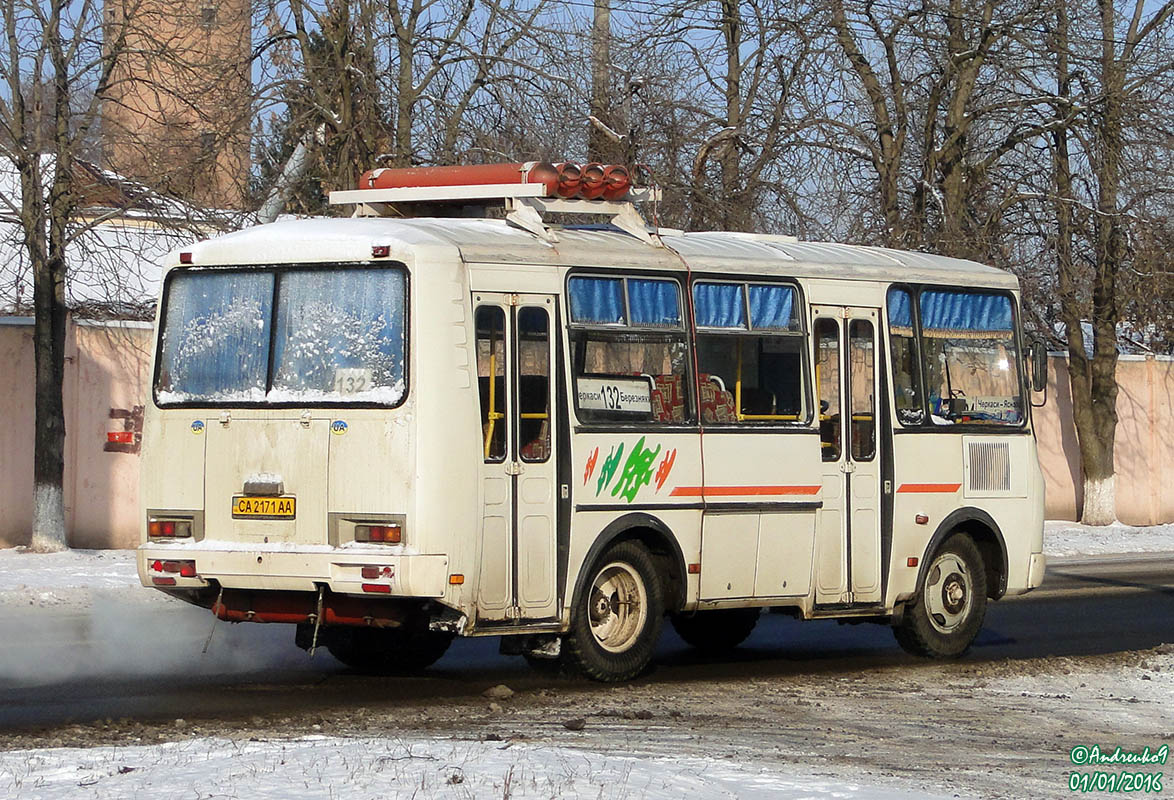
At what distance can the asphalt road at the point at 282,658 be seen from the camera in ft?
34.3

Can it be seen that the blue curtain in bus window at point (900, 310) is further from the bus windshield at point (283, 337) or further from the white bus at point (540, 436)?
the bus windshield at point (283, 337)

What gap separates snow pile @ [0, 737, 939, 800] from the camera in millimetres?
7113

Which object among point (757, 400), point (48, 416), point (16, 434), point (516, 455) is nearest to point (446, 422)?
point (516, 455)

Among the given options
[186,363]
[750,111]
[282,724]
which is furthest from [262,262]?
[750,111]

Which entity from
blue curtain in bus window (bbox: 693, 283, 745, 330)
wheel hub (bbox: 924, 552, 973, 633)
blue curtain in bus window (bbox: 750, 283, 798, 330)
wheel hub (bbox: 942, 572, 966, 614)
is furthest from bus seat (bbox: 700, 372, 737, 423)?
wheel hub (bbox: 942, 572, 966, 614)

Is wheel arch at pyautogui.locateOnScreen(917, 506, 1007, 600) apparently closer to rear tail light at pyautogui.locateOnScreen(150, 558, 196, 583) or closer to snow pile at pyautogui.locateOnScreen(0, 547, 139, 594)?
rear tail light at pyautogui.locateOnScreen(150, 558, 196, 583)

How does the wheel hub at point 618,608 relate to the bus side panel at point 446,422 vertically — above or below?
below

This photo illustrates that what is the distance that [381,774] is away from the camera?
24.4 ft

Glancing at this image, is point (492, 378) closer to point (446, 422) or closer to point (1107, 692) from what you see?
point (446, 422)

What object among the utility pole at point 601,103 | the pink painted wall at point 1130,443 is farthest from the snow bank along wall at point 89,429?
the pink painted wall at point 1130,443

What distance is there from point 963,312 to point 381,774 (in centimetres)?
803

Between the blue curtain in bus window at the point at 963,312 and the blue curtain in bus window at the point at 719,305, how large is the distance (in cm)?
202

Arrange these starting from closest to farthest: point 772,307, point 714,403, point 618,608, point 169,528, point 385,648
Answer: point 169,528
point 618,608
point 714,403
point 385,648
point 772,307

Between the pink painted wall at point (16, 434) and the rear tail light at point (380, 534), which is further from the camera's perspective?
the pink painted wall at point (16, 434)
